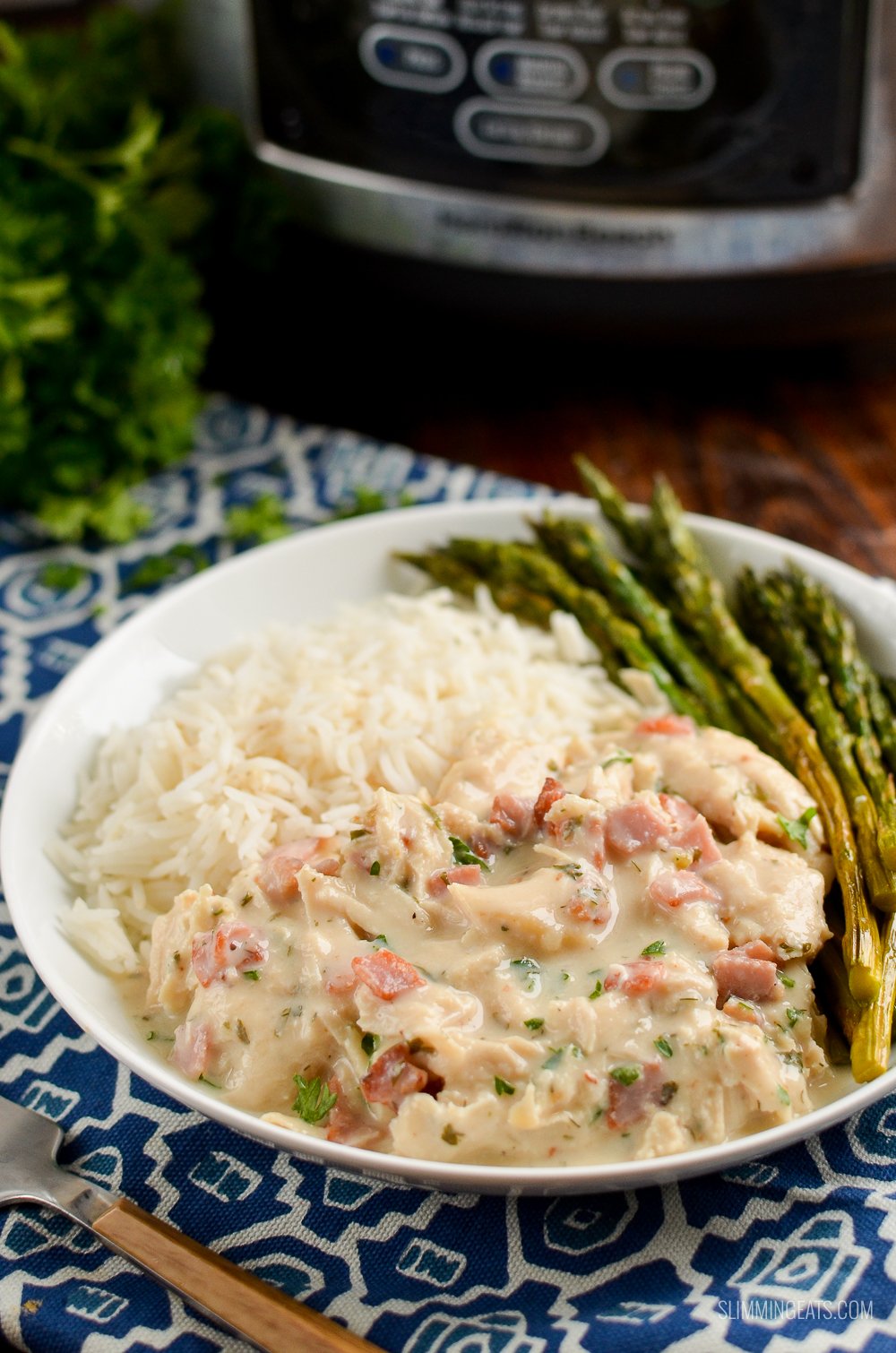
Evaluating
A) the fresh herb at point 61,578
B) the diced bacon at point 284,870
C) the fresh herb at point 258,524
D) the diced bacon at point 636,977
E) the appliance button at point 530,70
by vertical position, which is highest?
the appliance button at point 530,70

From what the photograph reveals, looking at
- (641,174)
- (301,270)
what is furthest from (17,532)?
(641,174)

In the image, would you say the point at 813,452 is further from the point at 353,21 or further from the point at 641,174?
the point at 353,21

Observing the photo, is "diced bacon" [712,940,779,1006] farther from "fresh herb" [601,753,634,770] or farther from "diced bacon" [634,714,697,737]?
"diced bacon" [634,714,697,737]

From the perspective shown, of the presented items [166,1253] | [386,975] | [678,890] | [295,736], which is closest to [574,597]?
[295,736]

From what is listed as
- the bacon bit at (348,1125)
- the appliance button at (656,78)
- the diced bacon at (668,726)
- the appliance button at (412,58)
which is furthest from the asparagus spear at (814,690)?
the appliance button at (412,58)

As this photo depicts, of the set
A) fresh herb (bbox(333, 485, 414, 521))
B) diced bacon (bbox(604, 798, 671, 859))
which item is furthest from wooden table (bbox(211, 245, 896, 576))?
diced bacon (bbox(604, 798, 671, 859))

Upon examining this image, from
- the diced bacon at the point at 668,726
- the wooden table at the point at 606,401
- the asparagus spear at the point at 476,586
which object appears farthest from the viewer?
the wooden table at the point at 606,401

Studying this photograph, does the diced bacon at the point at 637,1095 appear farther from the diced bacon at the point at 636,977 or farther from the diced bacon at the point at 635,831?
the diced bacon at the point at 635,831
